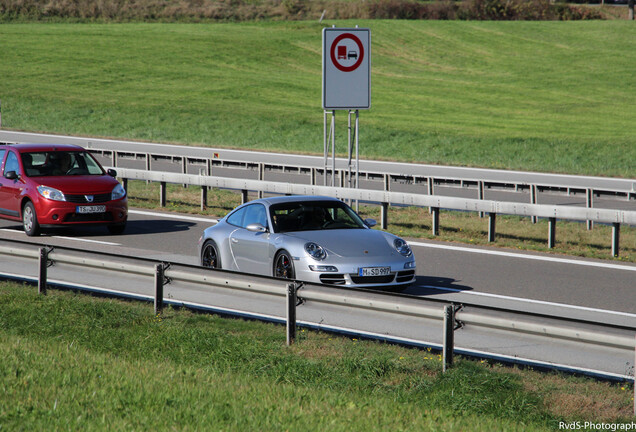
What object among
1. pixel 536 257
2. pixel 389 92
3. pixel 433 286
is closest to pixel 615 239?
pixel 536 257

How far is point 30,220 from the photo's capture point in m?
17.8

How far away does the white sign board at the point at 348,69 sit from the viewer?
19.8 meters

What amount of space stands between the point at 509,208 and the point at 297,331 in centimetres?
849

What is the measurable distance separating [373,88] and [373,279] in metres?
47.4

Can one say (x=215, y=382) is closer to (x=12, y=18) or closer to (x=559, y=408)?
(x=559, y=408)

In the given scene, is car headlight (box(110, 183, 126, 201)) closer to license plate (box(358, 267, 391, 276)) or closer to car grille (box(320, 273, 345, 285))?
car grille (box(320, 273, 345, 285))

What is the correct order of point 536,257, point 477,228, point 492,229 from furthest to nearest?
point 477,228, point 492,229, point 536,257

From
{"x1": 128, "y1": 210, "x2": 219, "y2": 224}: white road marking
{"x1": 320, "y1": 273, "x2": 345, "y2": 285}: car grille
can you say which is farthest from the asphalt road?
{"x1": 320, "y1": 273, "x2": 345, "y2": 285}: car grille

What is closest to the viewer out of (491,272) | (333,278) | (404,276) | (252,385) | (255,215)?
(252,385)

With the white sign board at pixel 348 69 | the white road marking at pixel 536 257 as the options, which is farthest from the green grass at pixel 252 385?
the white sign board at pixel 348 69

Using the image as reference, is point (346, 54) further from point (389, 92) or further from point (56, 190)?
point (389, 92)

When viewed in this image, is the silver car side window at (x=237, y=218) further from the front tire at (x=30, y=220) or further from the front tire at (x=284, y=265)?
the front tire at (x=30, y=220)

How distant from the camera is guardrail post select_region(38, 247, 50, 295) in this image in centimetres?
1164

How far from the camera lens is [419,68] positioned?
67.2 meters
